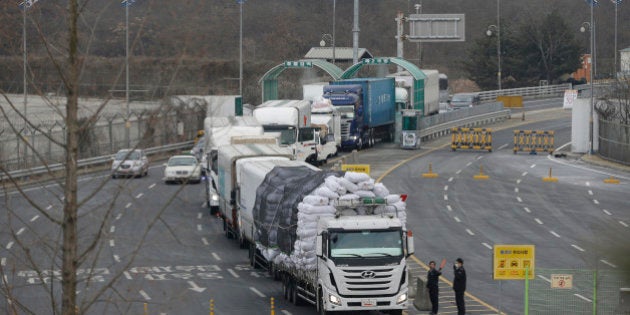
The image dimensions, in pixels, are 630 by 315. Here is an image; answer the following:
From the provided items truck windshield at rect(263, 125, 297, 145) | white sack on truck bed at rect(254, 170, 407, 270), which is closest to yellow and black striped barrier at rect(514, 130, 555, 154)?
truck windshield at rect(263, 125, 297, 145)

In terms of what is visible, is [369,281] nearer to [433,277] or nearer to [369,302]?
[369,302]

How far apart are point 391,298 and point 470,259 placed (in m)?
12.0

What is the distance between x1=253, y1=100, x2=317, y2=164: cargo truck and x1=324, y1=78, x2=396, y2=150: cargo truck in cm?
911

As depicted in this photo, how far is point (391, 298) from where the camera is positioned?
1001 inches

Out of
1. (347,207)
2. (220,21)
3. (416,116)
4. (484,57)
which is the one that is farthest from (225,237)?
(484,57)

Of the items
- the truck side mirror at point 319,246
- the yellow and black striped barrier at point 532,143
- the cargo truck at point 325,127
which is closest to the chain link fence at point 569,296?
the truck side mirror at point 319,246

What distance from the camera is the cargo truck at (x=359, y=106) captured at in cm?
7000

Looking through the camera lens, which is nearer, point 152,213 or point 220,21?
point 220,21

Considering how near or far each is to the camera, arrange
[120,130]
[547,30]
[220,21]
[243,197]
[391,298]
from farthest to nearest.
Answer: [547,30]
[120,130]
[243,197]
[391,298]
[220,21]

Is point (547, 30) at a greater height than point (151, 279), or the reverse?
point (547, 30)

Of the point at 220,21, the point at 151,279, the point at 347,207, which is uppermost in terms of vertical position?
the point at 220,21

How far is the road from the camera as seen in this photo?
2994 centimetres

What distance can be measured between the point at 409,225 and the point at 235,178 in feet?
28.4

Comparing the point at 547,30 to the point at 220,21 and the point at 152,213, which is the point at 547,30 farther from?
the point at 220,21
